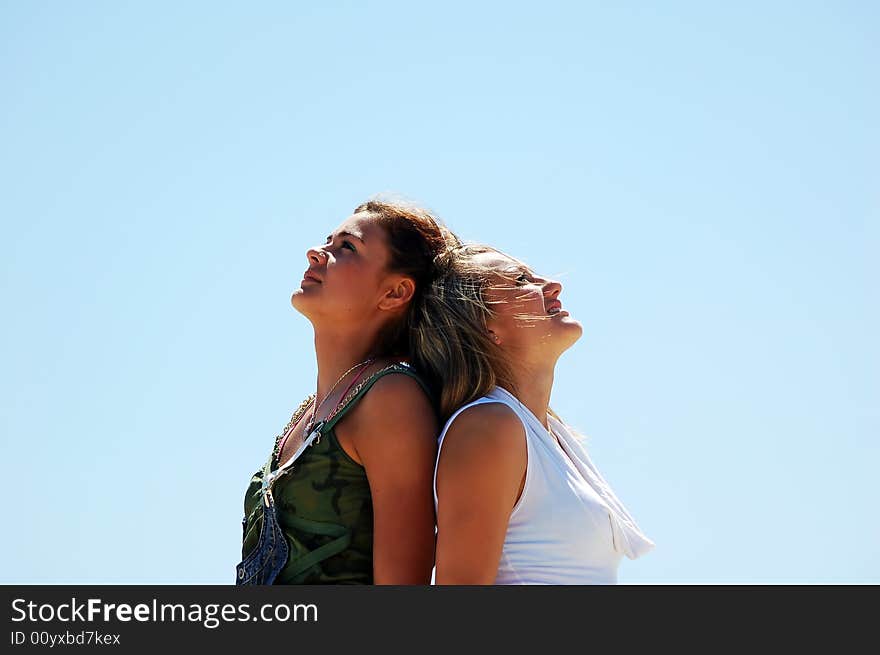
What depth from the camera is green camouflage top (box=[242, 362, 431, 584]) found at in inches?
223

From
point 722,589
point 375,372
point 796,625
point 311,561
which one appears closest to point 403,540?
point 311,561

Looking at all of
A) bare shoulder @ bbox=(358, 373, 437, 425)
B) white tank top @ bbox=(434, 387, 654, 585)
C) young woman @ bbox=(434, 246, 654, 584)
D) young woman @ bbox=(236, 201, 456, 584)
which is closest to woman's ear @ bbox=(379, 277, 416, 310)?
young woman @ bbox=(236, 201, 456, 584)

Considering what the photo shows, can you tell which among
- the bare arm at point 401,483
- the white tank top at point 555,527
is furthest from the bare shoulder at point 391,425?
the white tank top at point 555,527

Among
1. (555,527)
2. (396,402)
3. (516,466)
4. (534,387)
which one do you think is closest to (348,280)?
(396,402)

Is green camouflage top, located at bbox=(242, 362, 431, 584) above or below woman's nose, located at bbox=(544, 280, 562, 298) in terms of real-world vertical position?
below

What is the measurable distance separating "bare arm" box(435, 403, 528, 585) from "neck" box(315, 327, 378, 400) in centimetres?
113

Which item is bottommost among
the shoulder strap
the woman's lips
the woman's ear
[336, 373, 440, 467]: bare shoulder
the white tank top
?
the white tank top

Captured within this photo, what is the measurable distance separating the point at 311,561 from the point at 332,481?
1.33 ft

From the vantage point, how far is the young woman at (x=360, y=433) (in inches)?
217

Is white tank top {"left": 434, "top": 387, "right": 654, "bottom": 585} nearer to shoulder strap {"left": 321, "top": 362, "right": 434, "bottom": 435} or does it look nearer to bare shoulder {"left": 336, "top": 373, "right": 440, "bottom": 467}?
bare shoulder {"left": 336, "top": 373, "right": 440, "bottom": 467}

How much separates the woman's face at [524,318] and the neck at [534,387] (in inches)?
2.6

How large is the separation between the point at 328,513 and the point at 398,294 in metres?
1.30

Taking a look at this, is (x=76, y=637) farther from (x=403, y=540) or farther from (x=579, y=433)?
(x=579, y=433)

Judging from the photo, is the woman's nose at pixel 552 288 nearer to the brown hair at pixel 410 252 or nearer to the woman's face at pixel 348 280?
the brown hair at pixel 410 252
